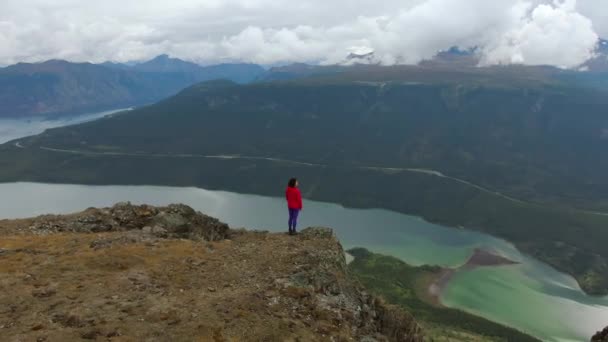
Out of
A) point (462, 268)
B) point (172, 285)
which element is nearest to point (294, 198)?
point (172, 285)

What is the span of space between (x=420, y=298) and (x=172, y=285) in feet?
377

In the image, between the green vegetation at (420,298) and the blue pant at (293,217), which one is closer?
the blue pant at (293,217)

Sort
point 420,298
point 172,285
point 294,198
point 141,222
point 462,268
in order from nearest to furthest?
point 172,285
point 294,198
point 141,222
point 420,298
point 462,268

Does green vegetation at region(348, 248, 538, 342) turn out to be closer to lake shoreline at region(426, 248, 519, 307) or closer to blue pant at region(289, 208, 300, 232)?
lake shoreline at region(426, 248, 519, 307)

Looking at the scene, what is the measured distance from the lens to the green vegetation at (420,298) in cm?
9844

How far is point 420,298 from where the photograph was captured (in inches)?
5098

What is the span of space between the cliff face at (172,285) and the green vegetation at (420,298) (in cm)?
4724

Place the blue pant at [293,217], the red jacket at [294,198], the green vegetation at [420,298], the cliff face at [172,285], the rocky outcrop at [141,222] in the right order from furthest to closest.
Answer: the green vegetation at [420,298], the blue pant at [293,217], the red jacket at [294,198], the rocky outcrop at [141,222], the cliff face at [172,285]

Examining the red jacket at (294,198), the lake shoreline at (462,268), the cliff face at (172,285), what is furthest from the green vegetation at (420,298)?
the cliff face at (172,285)

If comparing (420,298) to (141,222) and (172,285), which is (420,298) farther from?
(172,285)

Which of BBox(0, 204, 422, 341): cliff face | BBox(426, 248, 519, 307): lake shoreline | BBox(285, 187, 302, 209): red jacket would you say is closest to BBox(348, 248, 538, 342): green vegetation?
BBox(426, 248, 519, 307): lake shoreline

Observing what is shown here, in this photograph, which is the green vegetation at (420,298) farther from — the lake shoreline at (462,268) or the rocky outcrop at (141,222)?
the rocky outcrop at (141,222)

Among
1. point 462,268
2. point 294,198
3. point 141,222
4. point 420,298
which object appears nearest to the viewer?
point 294,198

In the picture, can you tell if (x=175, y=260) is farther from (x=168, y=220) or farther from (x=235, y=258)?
(x=168, y=220)
